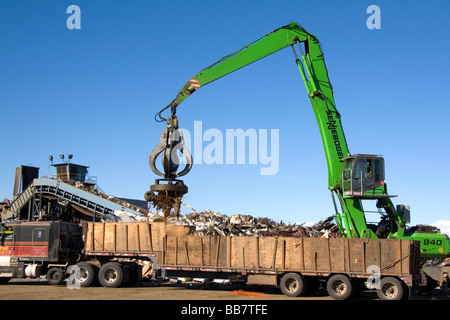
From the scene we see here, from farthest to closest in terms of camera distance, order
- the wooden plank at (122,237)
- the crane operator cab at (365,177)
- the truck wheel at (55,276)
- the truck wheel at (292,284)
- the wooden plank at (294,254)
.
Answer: the truck wheel at (55,276), the wooden plank at (122,237), the crane operator cab at (365,177), the wooden plank at (294,254), the truck wheel at (292,284)

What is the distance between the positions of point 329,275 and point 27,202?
3506 centimetres

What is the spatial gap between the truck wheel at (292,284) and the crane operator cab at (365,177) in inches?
150

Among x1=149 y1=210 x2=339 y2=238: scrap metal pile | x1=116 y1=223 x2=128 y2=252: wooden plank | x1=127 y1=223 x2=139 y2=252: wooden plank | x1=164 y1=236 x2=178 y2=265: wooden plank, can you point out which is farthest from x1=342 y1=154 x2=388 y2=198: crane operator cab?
x1=116 y1=223 x2=128 y2=252: wooden plank

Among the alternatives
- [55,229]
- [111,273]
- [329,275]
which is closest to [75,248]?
[55,229]

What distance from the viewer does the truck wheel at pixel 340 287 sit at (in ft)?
57.7

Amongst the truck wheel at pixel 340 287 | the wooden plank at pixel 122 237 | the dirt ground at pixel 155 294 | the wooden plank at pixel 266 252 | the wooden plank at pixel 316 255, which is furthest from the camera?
the wooden plank at pixel 122 237

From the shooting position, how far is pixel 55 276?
21.6 meters

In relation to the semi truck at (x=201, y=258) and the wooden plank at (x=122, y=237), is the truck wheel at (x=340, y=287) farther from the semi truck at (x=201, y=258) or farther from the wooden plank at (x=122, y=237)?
the wooden plank at (x=122, y=237)

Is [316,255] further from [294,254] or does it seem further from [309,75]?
[309,75]

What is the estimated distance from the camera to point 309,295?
1895 centimetres

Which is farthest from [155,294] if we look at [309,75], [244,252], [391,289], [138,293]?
[309,75]

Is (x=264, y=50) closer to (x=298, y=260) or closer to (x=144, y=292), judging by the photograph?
(x=298, y=260)

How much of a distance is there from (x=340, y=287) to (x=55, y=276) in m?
11.7

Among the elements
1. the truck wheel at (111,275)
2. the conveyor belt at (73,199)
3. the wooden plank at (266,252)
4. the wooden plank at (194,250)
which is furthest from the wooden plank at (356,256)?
the conveyor belt at (73,199)
